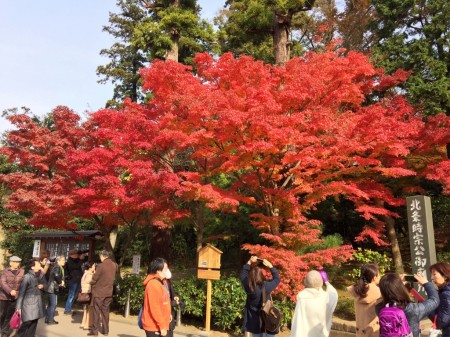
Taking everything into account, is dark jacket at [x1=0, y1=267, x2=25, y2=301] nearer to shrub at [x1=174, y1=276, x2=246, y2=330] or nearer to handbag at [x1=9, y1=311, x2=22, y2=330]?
handbag at [x1=9, y1=311, x2=22, y2=330]

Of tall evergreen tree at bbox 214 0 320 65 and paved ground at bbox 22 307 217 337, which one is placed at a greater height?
tall evergreen tree at bbox 214 0 320 65

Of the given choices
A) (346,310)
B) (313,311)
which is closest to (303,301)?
(313,311)

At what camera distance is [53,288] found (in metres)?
9.61

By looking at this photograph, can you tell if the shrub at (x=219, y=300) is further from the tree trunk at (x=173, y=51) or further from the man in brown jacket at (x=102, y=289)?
the tree trunk at (x=173, y=51)

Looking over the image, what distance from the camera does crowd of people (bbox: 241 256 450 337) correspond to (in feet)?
11.1

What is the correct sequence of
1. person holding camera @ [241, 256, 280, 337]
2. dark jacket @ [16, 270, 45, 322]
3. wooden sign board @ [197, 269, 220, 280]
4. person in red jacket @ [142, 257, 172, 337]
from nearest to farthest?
1. person in red jacket @ [142, 257, 172, 337]
2. person holding camera @ [241, 256, 280, 337]
3. dark jacket @ [16, 270, 45, 322]
4. wooden sign board @ [197, 269, 220, 280]

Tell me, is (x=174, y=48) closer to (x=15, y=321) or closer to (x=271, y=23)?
(x=271, y=23)

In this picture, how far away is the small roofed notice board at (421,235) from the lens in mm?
6934

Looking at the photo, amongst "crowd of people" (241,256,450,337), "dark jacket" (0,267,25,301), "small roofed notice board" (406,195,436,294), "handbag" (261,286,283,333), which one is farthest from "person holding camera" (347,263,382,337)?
"dark jacket" (0,267,25,301)

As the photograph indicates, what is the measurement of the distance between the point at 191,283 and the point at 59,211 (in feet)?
15.5

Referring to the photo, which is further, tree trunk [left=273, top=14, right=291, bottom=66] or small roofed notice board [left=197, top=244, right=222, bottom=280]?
tree trunk [left=273, top=14, right=291, bottom=66]

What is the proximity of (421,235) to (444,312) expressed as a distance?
3.69 metres

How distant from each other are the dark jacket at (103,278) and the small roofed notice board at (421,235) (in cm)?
573

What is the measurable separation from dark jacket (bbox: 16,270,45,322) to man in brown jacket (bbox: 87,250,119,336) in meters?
1.17
